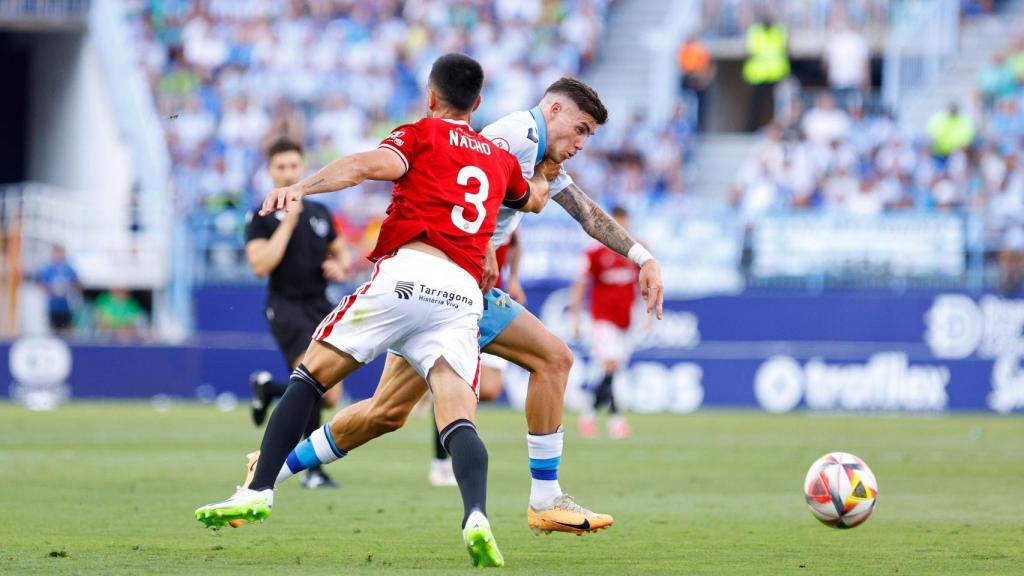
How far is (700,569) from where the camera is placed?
7609mm

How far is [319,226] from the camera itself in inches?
491

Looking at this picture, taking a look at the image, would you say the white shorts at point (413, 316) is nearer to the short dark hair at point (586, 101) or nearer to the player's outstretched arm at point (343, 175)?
the player's outstretched arm at point (343, 175)

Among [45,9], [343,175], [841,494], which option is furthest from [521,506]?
[45,9]

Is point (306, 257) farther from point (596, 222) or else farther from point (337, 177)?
point (337, 177)

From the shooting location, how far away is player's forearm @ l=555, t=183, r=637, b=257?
28.8 feet

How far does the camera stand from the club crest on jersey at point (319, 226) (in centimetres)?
1245

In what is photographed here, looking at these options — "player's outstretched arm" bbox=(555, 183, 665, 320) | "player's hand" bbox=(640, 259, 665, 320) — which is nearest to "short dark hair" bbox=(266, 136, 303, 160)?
"player's outstretched arm" bbox=(555, 183, 665, 320)

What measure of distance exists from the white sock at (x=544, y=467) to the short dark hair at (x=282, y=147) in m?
3.76

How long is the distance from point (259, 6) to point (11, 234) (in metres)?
7.42

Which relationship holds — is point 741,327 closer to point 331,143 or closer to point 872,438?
point 872,438

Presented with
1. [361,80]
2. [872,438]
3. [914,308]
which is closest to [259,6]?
[361,80]

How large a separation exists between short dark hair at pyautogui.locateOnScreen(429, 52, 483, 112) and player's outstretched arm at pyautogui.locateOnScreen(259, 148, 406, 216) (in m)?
0.39

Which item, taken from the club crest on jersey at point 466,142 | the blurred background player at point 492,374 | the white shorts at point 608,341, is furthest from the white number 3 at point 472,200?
the white shorts at point 608,341

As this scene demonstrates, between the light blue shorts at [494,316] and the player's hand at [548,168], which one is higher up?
the player's hand at [548,168]
